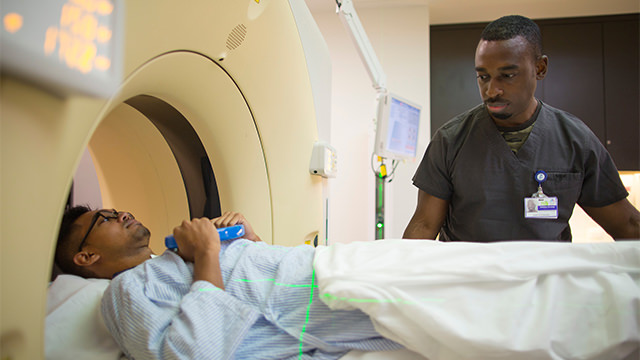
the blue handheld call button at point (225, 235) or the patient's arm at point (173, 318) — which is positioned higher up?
the blue handheld call button at point (225, 235)

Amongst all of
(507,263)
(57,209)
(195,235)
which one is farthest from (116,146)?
(507,263)

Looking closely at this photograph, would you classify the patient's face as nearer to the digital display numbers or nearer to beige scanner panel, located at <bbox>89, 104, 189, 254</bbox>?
beige scanner panel, located at <bbox>89, 104, 189, 254</bbox>

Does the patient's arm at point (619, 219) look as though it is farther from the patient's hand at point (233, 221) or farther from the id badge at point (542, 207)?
the patient's hand at point (233, 221)

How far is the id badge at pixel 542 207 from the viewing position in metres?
1.13

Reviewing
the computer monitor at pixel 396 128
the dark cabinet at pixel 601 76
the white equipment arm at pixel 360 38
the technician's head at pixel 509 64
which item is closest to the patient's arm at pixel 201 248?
the technician's head at pixel 509 64

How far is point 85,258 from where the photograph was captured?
1.02 m

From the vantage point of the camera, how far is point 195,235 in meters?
0.91

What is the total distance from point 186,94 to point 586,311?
0.95m

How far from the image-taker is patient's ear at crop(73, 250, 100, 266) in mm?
1016

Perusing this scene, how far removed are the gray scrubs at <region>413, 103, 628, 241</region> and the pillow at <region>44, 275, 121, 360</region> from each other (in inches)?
38.0

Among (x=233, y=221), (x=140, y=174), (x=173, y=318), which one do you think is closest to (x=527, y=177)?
(x=233, y=221)

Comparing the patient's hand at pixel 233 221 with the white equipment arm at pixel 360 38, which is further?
the white equipment arm at pixel 360 38

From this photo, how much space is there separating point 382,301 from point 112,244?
747 mm

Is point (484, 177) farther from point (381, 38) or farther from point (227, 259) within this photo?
point (381, 38)
